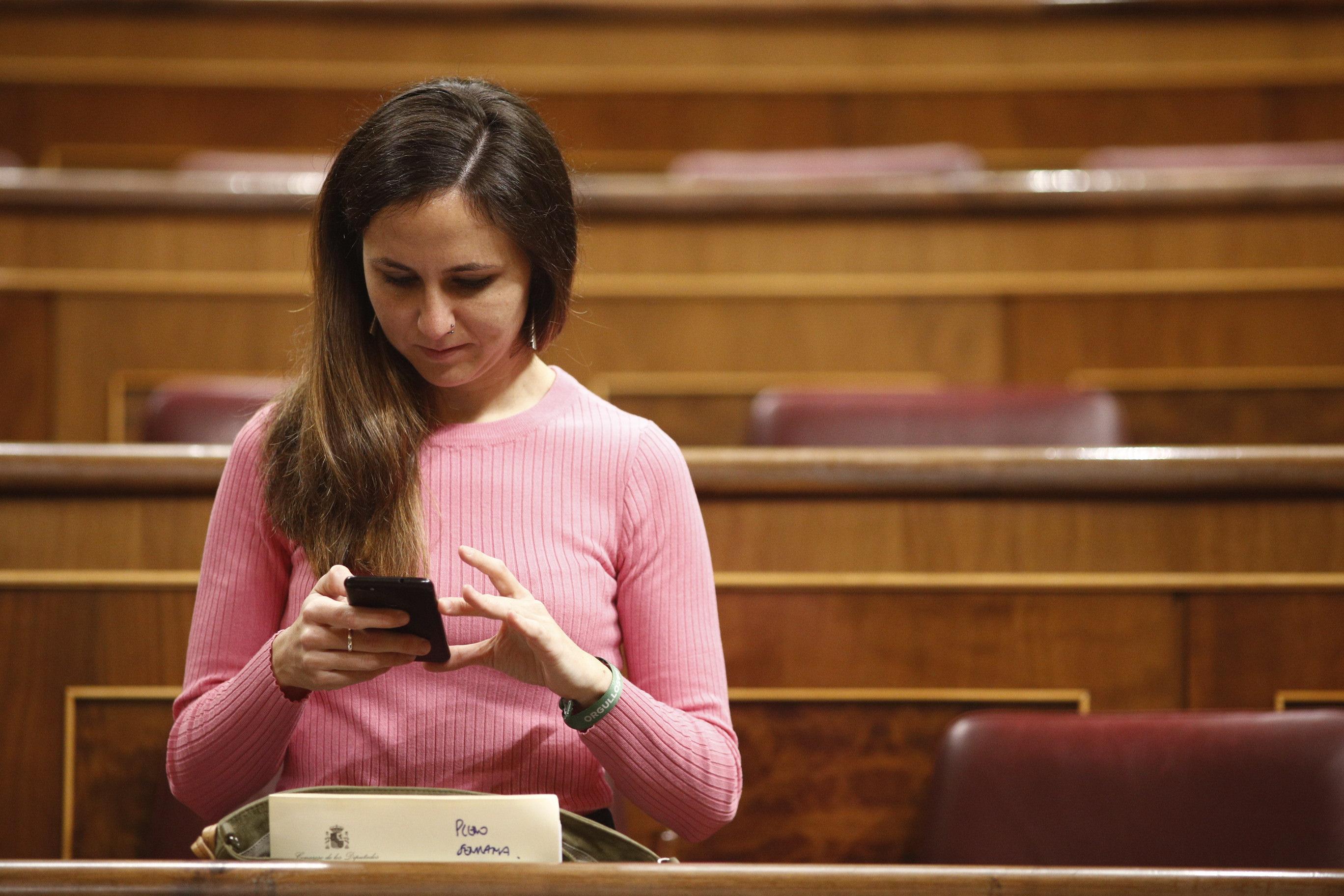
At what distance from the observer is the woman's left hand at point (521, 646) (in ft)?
1.34

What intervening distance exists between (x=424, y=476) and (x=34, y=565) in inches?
10.2

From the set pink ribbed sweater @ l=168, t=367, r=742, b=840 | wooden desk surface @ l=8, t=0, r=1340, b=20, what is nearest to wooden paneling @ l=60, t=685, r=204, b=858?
pink ribbed sweater @ l=168, t=367, r=742, b=840

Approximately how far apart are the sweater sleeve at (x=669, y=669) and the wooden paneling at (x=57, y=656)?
0.26 m

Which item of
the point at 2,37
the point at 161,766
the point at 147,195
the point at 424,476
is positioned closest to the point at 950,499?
the point at 424,476

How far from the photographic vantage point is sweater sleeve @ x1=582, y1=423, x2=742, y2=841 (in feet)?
1.48

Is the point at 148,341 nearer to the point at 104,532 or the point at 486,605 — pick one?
the point at 104,532

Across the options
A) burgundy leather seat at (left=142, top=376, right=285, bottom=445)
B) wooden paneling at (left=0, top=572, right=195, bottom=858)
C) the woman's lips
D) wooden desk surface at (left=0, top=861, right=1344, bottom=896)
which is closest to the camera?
wooden desk surface at (left=0, top=861, right=1344, bottom=896)

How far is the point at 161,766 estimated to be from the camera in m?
0.63

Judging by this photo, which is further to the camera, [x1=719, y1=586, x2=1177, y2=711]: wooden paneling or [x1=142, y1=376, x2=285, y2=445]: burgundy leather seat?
[x1=142, y1=376, x2=285, y2=445]: burgundy leather seat

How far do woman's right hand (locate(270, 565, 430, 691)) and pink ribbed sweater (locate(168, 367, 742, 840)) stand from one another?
1.4 inches

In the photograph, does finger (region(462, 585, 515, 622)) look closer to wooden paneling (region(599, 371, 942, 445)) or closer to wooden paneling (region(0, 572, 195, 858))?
wooden paneling (region(0, 572, 195, 858))

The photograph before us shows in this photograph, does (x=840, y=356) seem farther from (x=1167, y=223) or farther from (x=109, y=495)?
(x=109, y=495)

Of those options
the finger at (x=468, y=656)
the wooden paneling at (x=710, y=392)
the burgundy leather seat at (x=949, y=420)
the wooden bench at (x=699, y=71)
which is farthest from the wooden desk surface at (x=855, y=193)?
the finger at (x=468, y=656)

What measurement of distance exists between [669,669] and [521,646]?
0.07 meters
